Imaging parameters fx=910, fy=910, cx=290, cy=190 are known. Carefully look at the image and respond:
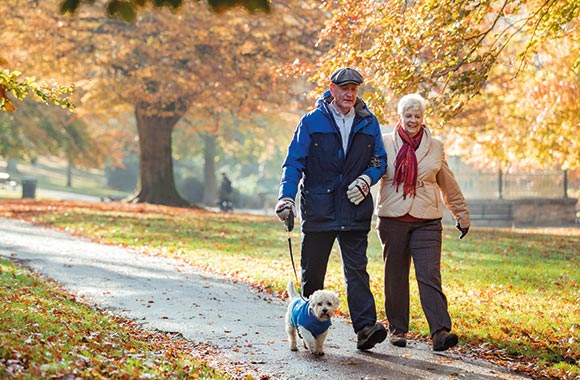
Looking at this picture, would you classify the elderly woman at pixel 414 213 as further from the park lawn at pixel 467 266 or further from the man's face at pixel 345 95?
the park lawn at pixel 467 266

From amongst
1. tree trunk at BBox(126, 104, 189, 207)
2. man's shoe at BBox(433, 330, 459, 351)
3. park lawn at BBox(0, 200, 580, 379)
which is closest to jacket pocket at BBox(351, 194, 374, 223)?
man's shoe at BBox(433, 330, 459, 351)

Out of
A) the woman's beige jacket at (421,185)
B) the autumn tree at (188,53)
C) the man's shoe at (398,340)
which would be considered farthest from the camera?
the autumn tree at (188,53)

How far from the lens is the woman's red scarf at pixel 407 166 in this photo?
720cm

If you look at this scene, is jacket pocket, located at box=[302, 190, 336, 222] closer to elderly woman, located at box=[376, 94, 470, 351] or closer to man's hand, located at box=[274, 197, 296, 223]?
man's hand, located at box=[274, 197, 296, 223]

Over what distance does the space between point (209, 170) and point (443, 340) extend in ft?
141

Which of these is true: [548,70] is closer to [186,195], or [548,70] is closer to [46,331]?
[46,331]

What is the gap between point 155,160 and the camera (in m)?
31.0

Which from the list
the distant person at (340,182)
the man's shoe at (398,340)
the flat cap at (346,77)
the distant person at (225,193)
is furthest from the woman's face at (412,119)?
the distant person at (225,193)

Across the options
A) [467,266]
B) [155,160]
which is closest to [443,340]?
[467,266]

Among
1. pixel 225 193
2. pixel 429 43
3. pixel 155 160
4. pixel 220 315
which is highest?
pixel 429 43

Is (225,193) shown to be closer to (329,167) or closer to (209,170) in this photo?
(209,170)

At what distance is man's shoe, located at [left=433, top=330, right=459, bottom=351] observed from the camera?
695 cm

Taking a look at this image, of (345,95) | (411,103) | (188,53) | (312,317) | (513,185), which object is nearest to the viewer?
(312,317)

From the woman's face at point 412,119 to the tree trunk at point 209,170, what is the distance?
41.1 metres
